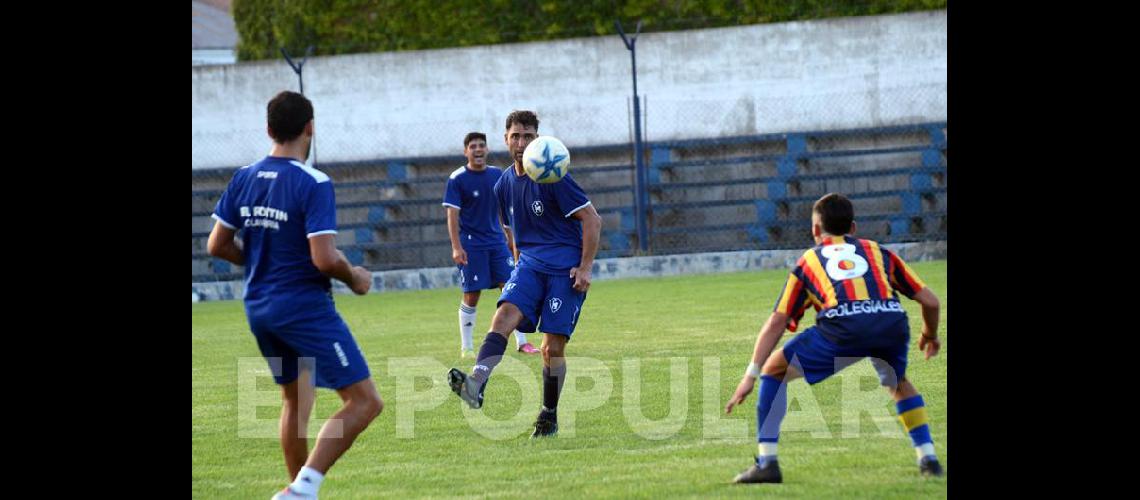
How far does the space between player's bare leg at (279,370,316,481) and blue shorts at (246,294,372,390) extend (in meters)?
0.26

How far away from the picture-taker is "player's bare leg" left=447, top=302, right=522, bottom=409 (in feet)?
26.6

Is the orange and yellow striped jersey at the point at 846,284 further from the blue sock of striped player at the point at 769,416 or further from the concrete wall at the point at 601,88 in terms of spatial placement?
the concrete wall at the point at 601,88

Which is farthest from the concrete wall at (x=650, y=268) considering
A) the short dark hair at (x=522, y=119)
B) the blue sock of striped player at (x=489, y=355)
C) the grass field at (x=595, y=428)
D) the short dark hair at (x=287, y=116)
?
the short dark hair at (x=287, y=116)

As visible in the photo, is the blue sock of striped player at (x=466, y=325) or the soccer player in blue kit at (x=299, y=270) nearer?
the soccer player in blue kit at (x=299, y=270)

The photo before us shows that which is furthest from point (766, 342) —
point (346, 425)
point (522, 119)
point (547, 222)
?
point (522, 119)

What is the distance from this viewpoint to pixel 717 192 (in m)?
23.0

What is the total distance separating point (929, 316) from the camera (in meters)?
6.73

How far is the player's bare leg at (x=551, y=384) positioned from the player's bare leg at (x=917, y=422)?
2396 millimetres

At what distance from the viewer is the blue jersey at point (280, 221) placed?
6.25 meters

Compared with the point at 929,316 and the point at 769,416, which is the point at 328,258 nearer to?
the point at 769,416
